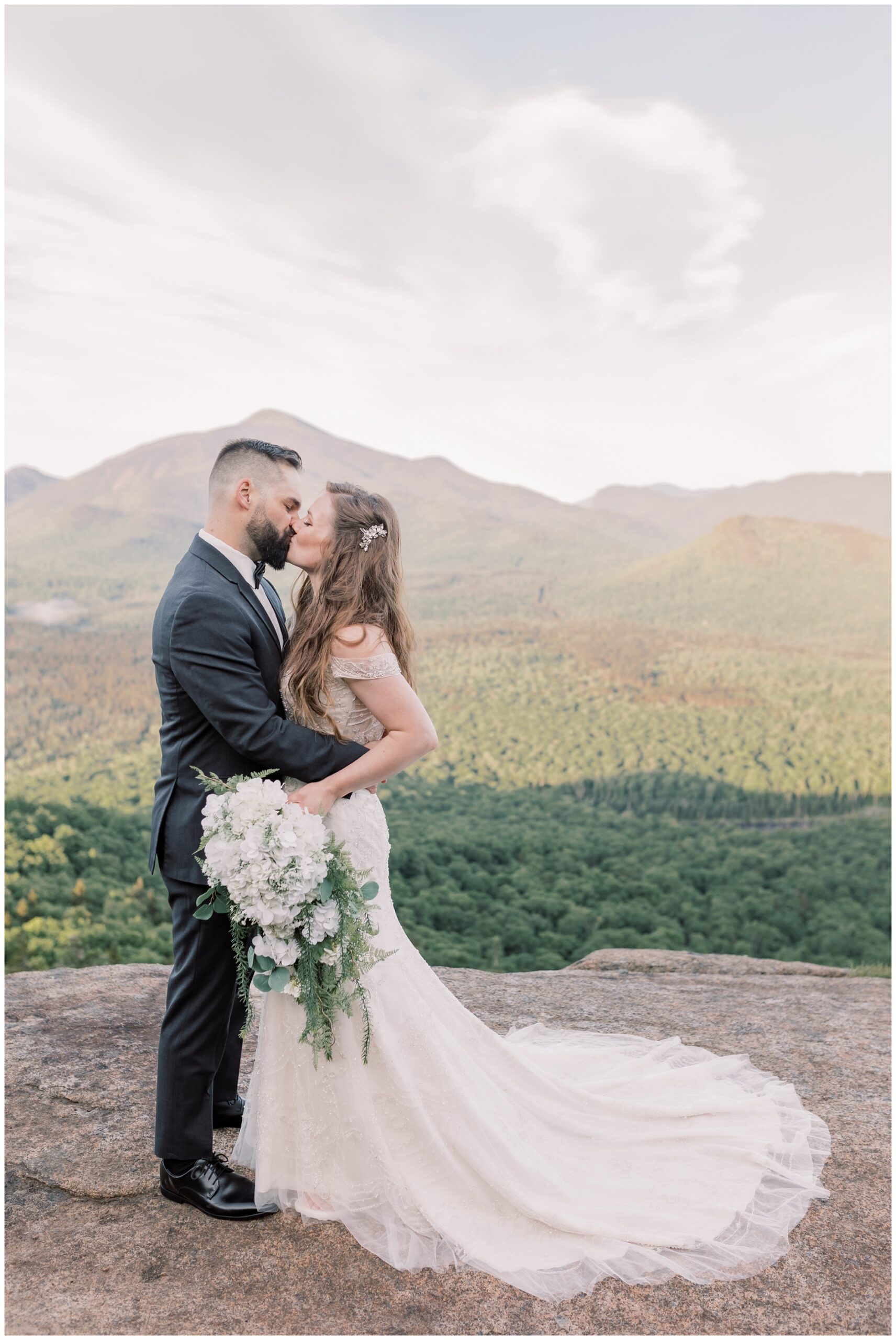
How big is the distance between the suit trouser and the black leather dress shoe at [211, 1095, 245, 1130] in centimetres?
52

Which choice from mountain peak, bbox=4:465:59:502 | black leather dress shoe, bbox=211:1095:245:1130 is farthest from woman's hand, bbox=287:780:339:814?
mountain peak, bbox=4:465:59:502

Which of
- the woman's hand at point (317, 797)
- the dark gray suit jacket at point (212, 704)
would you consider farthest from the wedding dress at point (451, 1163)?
the dark gray suit jacket at point (212, 704)

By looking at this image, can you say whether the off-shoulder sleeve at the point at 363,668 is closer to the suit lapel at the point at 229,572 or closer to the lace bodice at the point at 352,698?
the lace bodice at the point at 352,698

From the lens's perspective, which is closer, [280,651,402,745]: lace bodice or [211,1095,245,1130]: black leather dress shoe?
[280,651,402,745]: lace bodice

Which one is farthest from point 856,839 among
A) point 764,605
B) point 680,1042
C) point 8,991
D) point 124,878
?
point 764,605

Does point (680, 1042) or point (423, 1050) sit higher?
point (423, 1050)

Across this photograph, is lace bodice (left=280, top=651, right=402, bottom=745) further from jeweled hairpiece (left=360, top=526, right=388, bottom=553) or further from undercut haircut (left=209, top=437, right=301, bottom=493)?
undercut haircut (left=209, top=437, right=301, bottom=493)

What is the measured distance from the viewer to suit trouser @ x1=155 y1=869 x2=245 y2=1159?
127 inches

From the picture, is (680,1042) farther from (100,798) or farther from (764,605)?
(764,605)

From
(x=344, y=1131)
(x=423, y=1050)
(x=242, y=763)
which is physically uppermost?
(x=242, y=763)

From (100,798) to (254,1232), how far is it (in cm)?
1664

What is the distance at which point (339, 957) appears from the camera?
305 cm

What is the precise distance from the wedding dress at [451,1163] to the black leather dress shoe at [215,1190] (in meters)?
0.07

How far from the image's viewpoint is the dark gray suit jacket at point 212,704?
3.07m
